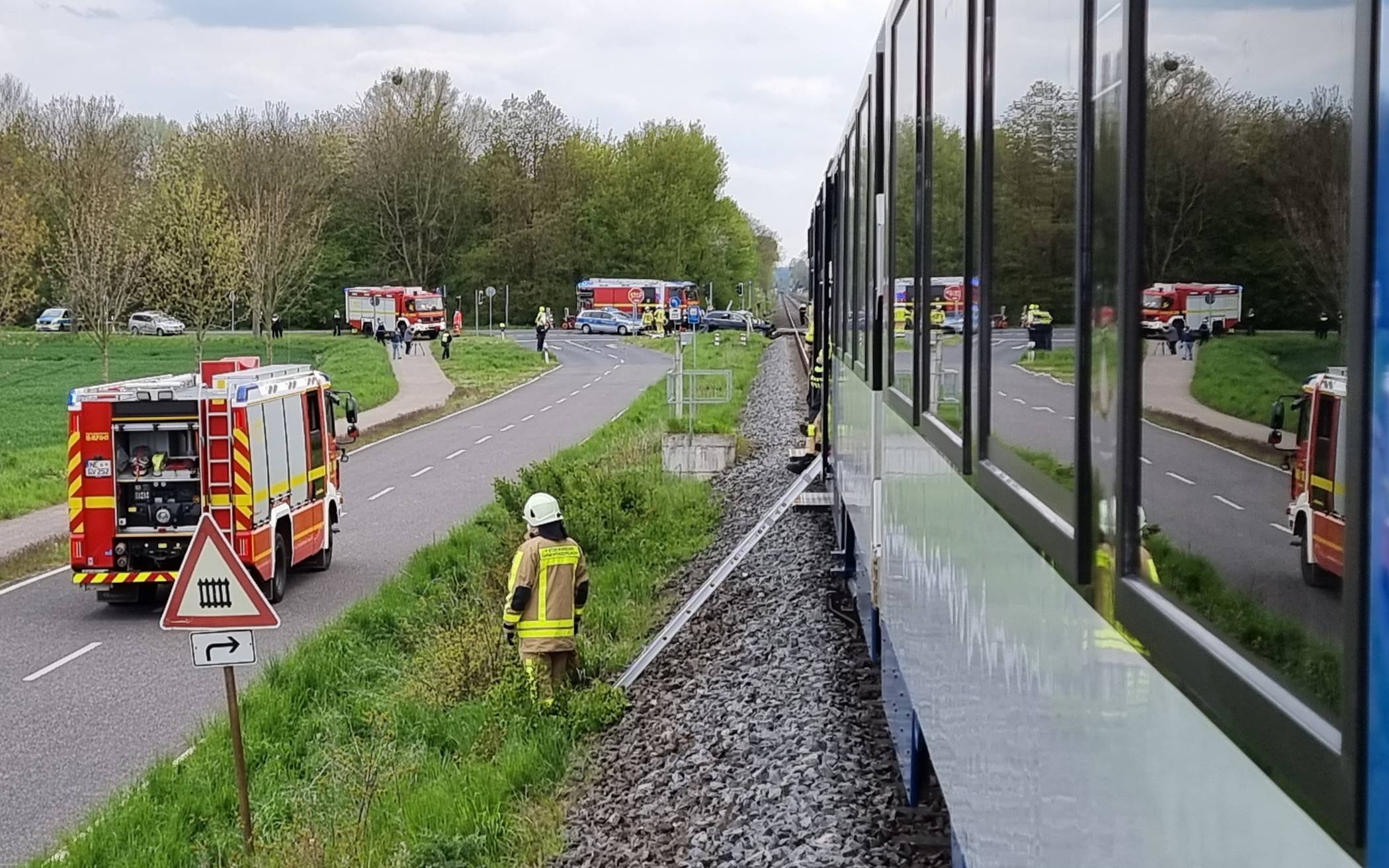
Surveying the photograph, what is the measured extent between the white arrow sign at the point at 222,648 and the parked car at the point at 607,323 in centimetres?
8075

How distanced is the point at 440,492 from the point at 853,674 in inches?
713

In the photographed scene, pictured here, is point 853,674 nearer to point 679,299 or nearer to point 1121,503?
point 1121,503

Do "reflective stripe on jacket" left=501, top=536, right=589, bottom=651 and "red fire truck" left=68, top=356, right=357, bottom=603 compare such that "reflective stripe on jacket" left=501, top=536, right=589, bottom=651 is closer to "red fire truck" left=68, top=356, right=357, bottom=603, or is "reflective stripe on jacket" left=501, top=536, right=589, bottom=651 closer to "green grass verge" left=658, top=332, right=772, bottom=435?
"red fire truck" left=68, top=356, right=357, bottom=603

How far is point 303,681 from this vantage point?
1298 centimetres

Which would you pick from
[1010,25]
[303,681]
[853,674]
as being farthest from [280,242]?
[1010,25]

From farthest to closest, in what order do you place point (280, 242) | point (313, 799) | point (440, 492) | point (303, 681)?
1. point (280, 242)
2. point (440, 492)
3. point (303, 681)
4. point (313, 799)

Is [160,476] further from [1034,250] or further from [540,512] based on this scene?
[1034,250]

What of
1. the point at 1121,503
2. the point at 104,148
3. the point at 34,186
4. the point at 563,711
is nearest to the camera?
the point at 1121,503

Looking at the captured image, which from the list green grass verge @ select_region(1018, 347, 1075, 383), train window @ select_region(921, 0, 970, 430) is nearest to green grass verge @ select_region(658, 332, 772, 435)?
train window @ select_region(921, 0, 970, 430)

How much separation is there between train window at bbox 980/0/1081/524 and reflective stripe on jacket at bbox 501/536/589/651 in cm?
717

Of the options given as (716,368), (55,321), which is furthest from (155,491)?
(55,321)

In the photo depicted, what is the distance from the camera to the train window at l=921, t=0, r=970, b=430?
4.64 m

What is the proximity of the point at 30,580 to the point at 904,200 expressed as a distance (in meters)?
16.7

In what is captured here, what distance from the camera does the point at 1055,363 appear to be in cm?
322
